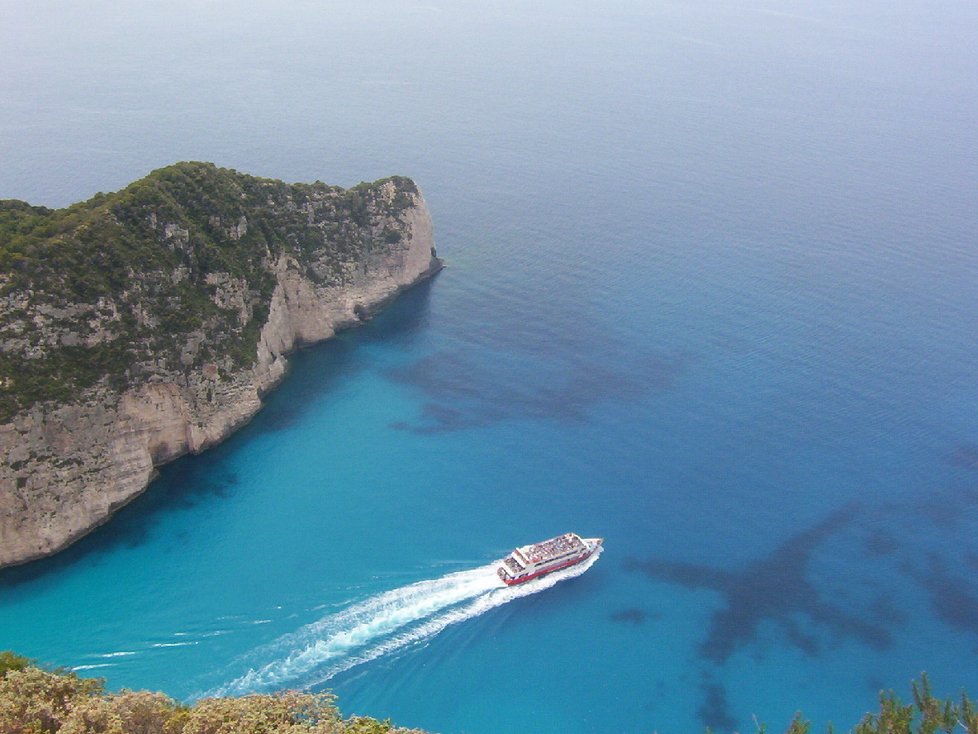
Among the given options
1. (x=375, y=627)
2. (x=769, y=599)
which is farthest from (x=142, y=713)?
(x=769, y=599)

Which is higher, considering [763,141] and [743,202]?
[763,141]

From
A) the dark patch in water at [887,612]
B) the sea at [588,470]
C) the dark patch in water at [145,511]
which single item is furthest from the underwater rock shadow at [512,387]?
the dark patch in water at [887,612]

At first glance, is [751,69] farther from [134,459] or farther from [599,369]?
[134,459]

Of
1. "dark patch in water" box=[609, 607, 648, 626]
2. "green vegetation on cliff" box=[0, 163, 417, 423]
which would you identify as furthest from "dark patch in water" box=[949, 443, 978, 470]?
"green vegetation on cliff" box=[0, 163, 417, 423]

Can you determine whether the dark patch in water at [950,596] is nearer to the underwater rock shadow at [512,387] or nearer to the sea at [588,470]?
Answer: the sea at [588,470]

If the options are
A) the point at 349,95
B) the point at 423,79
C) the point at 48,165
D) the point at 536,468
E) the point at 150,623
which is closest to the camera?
the point at 150,623

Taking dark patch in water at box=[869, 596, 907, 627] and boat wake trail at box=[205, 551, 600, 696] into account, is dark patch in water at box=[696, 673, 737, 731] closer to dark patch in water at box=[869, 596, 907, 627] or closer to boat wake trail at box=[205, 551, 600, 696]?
boat wake trail at box=[205, 551, 600, 696]

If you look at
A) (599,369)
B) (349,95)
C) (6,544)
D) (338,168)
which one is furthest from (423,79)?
(6,544)
